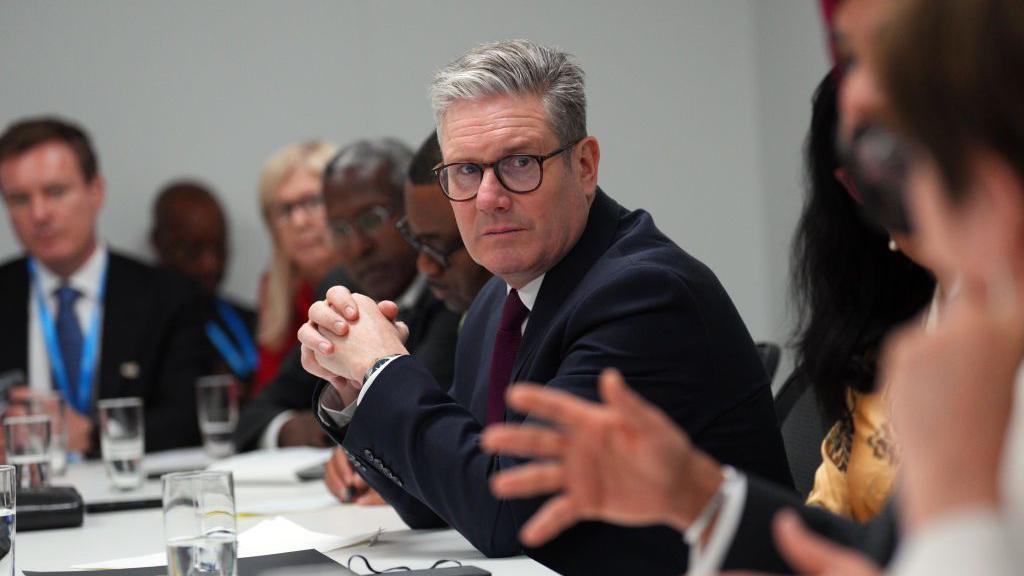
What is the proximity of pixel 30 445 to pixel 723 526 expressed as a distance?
203 centimetres

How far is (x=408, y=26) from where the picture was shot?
5508mm

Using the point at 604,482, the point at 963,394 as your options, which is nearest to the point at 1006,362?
the point at 963,394

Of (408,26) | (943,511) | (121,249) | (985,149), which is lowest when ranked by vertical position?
(121,249)

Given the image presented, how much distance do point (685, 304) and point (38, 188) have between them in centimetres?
345

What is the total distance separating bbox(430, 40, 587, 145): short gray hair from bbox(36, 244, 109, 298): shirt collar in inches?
110

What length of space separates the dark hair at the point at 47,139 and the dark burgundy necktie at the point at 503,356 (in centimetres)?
311

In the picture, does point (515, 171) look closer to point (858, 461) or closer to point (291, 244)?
point (858, 461)

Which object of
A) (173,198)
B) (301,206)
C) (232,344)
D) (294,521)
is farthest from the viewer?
(173,198)

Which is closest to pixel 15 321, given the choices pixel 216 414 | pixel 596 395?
pixel 216 414

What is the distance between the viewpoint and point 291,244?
16.3 feet

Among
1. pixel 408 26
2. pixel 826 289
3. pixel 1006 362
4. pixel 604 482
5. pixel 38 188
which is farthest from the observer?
pixel 408 26

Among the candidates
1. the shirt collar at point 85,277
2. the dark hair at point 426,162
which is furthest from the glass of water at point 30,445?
the shirt collar at point 85,277

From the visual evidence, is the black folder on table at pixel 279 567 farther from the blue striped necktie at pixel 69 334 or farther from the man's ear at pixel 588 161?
the blue striped necktie at pixel 69 334

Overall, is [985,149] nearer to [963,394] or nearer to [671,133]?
[963,394]
